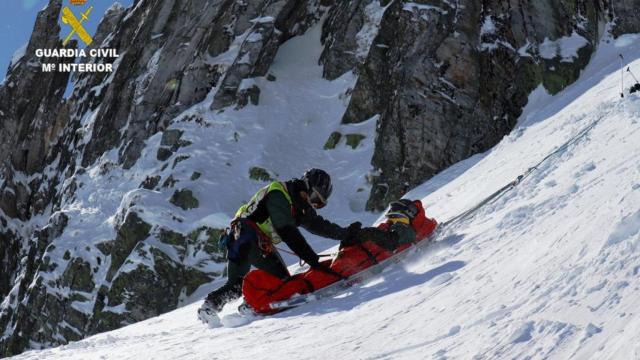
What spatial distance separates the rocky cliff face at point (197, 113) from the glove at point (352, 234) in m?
11.4

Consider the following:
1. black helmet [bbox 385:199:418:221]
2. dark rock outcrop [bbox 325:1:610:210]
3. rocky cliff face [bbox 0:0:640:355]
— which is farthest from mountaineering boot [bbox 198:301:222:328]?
rocky cliff face [bbox 0:0:640:355]

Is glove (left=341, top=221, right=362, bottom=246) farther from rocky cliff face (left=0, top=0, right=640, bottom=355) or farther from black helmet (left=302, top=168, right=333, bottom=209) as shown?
rocky cliff face (left=0, top=0, right=640, bottom=355)

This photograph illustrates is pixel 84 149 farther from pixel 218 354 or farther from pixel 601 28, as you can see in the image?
pixel 218 354

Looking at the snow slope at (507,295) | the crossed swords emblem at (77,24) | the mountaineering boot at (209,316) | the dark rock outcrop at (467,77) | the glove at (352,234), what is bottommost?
the snow slope at (507,295)

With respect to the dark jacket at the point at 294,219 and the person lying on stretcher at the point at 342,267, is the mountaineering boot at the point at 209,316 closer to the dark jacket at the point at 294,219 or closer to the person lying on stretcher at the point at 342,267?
the person lying on stretcher at the point at 342,267

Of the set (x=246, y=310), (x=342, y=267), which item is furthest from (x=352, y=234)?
(x=246, y=310)

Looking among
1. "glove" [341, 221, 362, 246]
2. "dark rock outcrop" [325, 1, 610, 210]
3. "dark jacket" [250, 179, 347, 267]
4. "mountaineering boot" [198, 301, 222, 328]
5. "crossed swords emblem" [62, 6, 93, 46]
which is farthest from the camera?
"crossed swords emblem" [62, 6, 93, 46]

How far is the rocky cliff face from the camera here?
1862 cm

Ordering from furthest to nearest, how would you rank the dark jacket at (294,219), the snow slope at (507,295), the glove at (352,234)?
the glove at (352,234) → the dark jacket at (294,219) → the snow slope at (507,295)

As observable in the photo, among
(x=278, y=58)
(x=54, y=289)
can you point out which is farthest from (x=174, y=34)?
(x=54, y=289)

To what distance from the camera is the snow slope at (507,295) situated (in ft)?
11.1

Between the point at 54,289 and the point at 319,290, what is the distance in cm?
1903

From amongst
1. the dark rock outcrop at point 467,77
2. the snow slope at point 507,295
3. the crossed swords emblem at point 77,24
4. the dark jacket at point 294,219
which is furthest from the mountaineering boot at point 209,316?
the crossed swords emblem at point 77,24

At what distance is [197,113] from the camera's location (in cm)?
2473
